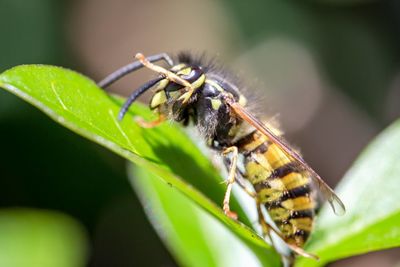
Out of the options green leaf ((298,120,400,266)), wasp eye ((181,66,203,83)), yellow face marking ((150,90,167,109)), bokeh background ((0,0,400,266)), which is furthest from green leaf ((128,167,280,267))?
bokeh background ((0,0,400,266))

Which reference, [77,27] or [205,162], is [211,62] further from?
[77,27]

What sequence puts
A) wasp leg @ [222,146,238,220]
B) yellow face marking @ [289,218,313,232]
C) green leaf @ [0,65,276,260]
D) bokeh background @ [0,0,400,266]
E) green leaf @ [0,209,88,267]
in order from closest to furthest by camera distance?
green leaf @ [0,65,276,260], wasp leg @ [222,146,238,220], yellow face marking @ [289,218,313,232], green leaf @ [0,209,88,267], bokeh background @ [0,0,400,266]

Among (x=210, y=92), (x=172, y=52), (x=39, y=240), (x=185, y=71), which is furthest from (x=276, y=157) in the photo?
(x=172, y=52)

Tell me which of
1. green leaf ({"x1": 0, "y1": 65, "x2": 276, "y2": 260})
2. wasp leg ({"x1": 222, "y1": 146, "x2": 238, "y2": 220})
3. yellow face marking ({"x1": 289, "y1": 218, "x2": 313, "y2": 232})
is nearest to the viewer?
green leaf ({"x1": 0, "y1": 65, "x2": 276, "y2": 260})

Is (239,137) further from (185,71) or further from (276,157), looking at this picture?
(185,71)

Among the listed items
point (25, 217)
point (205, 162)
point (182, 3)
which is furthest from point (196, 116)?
point (182, 3)

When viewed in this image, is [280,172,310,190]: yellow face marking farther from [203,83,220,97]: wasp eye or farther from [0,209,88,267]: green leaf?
[0,209,88,267]: green leaf

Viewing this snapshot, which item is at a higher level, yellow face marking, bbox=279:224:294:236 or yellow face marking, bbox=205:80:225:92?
yellow face marking, bbox=205:80:225:92

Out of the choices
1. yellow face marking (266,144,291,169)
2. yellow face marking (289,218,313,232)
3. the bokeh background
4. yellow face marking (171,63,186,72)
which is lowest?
the bokeh background
